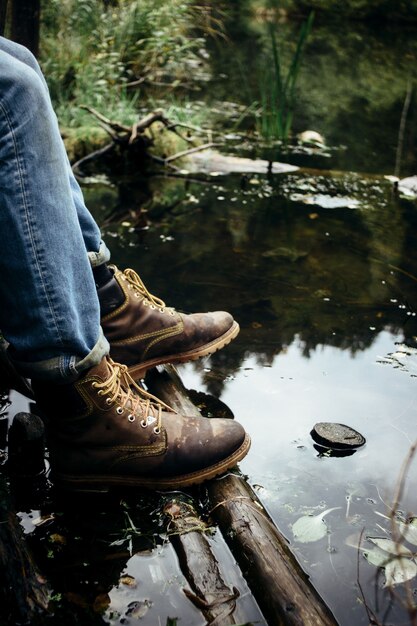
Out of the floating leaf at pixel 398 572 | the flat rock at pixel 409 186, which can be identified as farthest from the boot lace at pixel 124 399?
the flat rock at pixel 409 186

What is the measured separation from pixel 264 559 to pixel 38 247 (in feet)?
2.42

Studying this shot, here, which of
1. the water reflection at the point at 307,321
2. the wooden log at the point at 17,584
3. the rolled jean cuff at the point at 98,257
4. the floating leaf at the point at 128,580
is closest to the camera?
the wooden log at the point at 17,584

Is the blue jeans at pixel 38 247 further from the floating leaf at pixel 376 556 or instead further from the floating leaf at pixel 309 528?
the floating leaf at pixel 376 556

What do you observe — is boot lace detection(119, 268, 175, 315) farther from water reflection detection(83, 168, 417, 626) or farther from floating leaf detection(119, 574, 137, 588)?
floating leaf detection(119, 574, 137, 588)

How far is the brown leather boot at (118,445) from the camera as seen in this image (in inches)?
59.5

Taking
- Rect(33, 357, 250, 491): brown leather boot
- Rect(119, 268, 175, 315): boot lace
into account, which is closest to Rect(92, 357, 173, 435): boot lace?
Rect(33, 357, 250, 491): brown leather boot

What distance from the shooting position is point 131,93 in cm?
654

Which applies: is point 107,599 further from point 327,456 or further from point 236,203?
point 236,203

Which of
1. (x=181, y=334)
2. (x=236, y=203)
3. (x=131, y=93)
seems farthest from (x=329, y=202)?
(x=131, y=93)

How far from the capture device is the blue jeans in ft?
4.34

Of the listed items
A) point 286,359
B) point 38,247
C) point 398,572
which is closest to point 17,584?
point 38,247

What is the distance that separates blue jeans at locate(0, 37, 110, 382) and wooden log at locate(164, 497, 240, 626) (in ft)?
1.23

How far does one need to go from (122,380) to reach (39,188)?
1.64ft

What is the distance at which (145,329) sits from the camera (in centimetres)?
191
